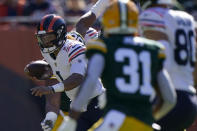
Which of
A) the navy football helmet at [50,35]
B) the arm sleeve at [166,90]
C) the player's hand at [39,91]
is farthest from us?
the navy football helmet at [50,35]

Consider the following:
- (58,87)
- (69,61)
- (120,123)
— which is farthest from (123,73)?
(69,61)

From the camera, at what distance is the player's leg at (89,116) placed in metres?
6.29

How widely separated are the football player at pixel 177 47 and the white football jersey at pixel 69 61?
3.67ft

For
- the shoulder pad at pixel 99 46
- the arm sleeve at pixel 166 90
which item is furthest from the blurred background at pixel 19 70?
the shoulder pad at pixel 99 46

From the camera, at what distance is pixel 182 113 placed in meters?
5.00

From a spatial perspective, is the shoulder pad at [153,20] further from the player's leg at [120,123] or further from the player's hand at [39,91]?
the player's hand at [39,91]

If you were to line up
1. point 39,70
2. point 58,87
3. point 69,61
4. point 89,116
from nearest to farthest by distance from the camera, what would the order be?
1. point 58,87
2. point 69,61
3. point 89,116
4. point 39,70

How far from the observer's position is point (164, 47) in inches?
190

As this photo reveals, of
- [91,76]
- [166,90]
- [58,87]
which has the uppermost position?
[91,76]

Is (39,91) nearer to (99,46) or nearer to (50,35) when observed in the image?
(50,35)

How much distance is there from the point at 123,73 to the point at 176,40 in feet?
2.31

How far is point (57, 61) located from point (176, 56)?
5.42 ft

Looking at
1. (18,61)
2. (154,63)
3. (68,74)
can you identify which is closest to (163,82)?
(154,63)

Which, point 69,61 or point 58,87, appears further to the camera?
point 69,61
